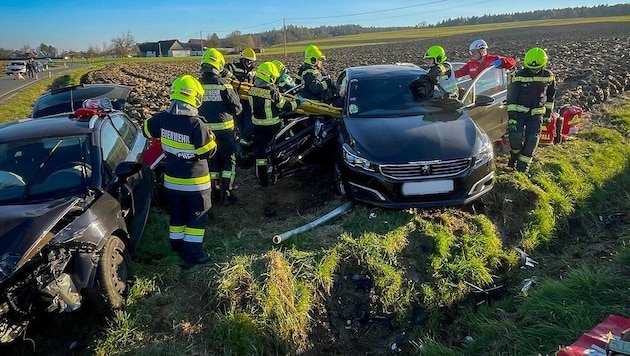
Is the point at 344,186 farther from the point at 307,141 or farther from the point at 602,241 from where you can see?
the point at 602,241

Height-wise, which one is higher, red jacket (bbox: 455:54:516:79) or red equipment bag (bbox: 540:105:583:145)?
red jacket (bbox: 455:54:516:79)

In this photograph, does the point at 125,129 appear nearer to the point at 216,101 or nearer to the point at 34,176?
the point at 216,101

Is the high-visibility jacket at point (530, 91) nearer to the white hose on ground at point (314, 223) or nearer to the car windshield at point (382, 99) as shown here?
the car windshield at point (382, 99)

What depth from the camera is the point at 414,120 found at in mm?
5875

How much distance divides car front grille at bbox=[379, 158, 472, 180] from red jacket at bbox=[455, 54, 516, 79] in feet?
11.2

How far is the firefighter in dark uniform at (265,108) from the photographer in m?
6.48

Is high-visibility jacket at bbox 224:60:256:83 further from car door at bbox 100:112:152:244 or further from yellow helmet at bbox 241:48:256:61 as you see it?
car door at bbox 100:112:152:244

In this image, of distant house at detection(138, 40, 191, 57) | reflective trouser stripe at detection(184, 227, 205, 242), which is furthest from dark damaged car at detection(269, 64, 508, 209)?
distant house at detection(138, 40, 191, 57)

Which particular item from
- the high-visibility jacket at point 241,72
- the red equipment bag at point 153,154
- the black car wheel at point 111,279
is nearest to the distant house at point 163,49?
the high-visibility jacket at point 241,72

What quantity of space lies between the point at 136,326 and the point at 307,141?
335 cm

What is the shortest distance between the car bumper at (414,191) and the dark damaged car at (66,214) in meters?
2.31

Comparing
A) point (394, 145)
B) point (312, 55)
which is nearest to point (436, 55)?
point (312, 55)

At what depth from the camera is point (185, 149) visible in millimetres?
4621

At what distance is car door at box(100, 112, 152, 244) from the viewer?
4609 millimetres
